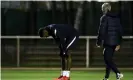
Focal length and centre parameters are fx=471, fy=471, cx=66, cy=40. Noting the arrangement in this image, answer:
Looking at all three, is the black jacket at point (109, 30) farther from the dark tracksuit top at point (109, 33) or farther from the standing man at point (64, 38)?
the standing man at point (64, 38)

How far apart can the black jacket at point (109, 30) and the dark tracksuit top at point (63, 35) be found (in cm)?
56

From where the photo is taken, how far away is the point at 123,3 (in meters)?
16.4

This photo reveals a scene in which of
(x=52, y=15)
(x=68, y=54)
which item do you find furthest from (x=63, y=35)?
(x=52, y=15)

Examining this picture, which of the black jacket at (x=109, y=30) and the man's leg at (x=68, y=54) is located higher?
the black jacket at (x=109, y=30)

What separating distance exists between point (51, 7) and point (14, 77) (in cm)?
497

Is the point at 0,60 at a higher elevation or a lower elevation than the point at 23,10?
lower

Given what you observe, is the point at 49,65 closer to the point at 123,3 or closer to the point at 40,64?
the point at 40,64

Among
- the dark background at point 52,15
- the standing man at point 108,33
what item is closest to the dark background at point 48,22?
the dark background at point 52,15

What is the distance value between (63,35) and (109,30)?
0.99m

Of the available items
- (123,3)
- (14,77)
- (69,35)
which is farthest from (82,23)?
(69,35)

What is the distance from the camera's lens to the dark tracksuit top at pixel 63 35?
959 centimetres

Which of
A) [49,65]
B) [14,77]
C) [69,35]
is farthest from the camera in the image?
[49,65]

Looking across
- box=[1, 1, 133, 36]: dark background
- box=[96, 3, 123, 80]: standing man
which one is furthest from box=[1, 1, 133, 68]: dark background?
box=[96, 3, 123, 80]: standing man

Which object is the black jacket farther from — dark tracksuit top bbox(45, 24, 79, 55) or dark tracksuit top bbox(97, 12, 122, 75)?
dark tracksuit top bbox(45, 24, 79, 55)
